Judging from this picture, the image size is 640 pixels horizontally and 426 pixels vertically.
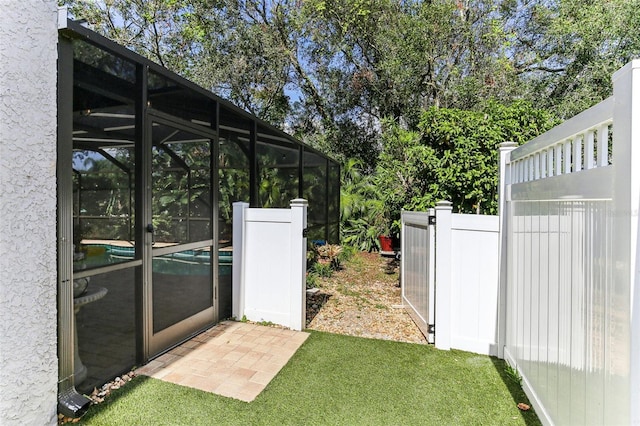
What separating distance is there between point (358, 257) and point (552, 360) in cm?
664

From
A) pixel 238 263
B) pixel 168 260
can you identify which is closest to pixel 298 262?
pixel 238 263

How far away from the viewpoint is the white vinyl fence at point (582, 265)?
131 cm

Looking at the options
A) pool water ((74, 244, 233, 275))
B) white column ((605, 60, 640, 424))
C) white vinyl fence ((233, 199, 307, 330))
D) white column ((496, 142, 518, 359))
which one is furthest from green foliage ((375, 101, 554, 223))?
white column ((605, 60, 640, 424))

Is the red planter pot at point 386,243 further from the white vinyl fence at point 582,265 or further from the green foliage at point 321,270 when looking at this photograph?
the white vinyl fence at point 582,265

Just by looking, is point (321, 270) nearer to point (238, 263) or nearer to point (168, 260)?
point (238, 263)

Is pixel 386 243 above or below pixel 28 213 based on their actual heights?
below

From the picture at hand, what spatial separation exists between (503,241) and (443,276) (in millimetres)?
674

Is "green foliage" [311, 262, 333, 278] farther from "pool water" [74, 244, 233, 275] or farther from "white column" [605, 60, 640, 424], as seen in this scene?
"white column" [605, 60, 640, 424]

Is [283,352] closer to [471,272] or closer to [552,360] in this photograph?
[471,272]

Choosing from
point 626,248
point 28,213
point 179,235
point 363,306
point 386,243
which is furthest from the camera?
point 386,243

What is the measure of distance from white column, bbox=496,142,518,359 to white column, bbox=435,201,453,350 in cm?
47

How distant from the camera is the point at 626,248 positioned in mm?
1317

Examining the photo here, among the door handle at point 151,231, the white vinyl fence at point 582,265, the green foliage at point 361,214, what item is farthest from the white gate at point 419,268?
the green foliage at point 361,214

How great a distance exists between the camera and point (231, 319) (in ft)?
14.4
